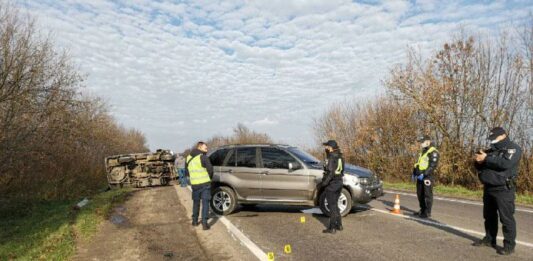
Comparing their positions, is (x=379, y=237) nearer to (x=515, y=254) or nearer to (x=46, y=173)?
(x=515, y=254)

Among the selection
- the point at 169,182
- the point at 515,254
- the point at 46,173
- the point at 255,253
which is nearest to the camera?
the point at 515,254

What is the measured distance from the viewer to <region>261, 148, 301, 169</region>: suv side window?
→ 33.8 feet

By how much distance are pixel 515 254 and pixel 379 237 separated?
2.15 metres

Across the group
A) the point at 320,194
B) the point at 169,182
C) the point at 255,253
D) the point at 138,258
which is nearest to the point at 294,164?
the point at 320,194

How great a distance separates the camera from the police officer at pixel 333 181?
26.7ft

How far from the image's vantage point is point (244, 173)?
10.5 meters

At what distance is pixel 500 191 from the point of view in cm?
626

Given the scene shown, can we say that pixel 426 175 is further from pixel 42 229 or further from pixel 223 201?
pixel 42 229

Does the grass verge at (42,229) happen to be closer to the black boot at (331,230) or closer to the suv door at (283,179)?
the suv door at (283,179)

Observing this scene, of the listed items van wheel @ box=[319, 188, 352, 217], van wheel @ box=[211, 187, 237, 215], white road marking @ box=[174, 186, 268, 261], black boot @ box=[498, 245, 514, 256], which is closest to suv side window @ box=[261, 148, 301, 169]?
van wheel @ box=[319, 188, 352, 217]

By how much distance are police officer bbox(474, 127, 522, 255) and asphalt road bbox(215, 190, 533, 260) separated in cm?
37

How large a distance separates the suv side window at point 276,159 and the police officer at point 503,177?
4.56 meters

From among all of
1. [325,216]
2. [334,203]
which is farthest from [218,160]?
[334,203]

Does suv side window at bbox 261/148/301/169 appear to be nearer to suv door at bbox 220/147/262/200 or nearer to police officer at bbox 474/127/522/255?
suv door at bbox 220/147/262/200
